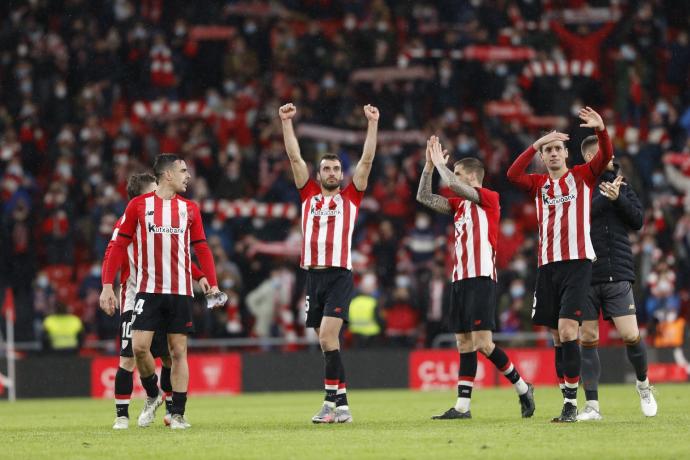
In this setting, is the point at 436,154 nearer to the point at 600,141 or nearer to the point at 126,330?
the point at 600,141

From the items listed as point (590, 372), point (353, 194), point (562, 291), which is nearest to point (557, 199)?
point (562, 291)

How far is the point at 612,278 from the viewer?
11.6 meters

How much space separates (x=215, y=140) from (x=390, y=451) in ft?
57.4

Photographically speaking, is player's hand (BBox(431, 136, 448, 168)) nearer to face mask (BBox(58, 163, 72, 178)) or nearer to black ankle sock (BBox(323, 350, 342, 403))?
black ankle sock (BBox(323, 350, 342, 403))

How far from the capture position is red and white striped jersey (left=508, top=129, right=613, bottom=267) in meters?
11.2

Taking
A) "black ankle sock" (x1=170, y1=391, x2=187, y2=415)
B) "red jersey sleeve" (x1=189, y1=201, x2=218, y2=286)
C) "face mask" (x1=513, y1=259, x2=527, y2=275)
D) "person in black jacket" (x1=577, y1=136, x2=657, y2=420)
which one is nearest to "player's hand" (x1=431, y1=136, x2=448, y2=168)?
"person in black jacket" (x1=577, y1=136, x2=657, y2=420)

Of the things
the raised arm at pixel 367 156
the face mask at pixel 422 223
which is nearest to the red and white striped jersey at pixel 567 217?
the raised arm at pixel 367 156

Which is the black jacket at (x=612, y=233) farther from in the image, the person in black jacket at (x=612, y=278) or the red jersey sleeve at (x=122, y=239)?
the red jersey sleeve at (x=122, y=239)

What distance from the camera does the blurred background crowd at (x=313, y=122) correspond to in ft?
74.4

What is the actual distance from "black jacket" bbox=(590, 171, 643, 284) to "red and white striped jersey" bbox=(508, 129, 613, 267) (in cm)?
31

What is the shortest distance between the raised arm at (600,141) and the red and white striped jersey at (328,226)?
7.04 ft

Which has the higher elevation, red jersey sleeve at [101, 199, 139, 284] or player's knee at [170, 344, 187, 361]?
red jersey sleeve at [101, 199, 139, 284]

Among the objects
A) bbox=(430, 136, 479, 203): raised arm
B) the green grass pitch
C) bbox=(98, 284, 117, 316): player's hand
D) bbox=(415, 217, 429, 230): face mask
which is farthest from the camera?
bbox=(415, 217, 429, 230): face mask

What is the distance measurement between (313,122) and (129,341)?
1505cm
